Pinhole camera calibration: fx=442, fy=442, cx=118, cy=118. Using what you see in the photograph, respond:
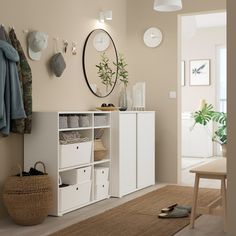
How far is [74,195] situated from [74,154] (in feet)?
1.35

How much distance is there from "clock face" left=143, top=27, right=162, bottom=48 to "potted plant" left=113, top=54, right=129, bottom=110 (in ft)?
1.39

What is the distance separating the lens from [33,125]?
4316 mm

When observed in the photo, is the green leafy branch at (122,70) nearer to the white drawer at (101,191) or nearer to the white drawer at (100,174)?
the white drawer at (100,174)

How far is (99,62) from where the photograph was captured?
572 cm

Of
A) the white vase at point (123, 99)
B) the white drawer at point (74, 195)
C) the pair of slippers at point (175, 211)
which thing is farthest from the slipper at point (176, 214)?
the white vase at point (123, 99)

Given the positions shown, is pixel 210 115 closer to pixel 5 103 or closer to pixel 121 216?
pixel 121 216

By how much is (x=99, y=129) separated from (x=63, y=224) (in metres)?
1.53

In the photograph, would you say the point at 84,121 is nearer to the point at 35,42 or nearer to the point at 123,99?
the point at 35,42

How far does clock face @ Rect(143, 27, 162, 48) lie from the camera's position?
6.26 metres

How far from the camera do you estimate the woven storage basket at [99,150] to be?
4852 mm

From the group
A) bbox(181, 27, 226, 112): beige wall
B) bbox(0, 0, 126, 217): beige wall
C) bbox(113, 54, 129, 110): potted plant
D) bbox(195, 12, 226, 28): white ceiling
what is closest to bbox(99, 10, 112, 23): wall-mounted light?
bbox(0, 0, 126, 217): beige wall

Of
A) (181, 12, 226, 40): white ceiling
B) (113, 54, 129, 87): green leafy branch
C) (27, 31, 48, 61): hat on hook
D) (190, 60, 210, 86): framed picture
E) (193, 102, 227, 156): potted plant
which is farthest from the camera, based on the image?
(190, 60, 210, 86): framed picture

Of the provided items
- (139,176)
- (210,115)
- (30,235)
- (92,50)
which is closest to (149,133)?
(139,176)

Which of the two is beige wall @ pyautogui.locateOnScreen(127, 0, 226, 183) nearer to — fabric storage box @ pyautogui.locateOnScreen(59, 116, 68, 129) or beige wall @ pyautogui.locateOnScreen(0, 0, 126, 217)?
beige wall @ pyautogui.locateOnScreen(0, 0, 126, 217)
